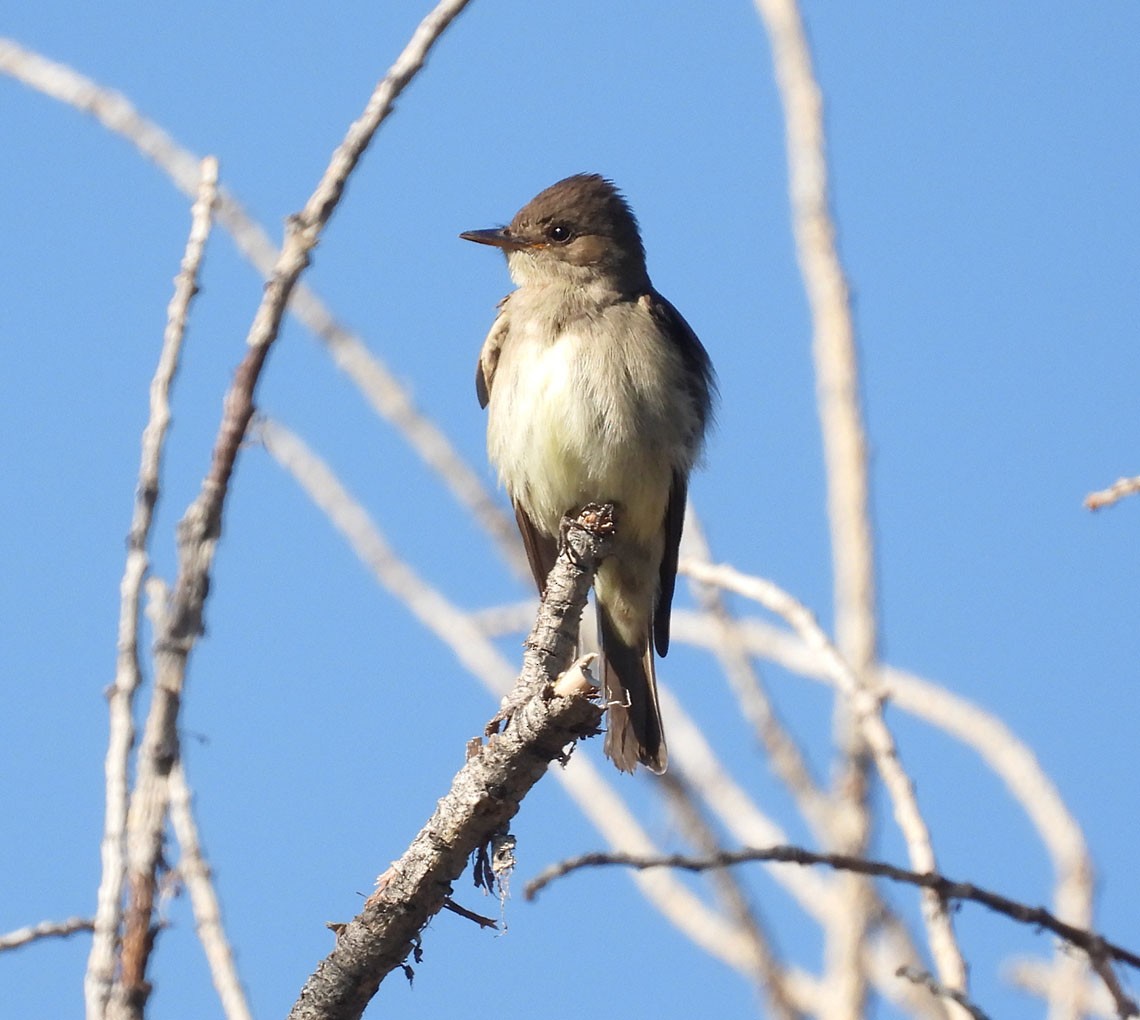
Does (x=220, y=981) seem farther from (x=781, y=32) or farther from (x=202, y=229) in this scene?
(x=781, y=32)

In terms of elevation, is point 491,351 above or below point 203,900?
above

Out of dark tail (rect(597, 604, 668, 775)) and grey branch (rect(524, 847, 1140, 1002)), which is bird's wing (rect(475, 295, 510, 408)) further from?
grey branch (rect(524, 847, 1140, 1002))

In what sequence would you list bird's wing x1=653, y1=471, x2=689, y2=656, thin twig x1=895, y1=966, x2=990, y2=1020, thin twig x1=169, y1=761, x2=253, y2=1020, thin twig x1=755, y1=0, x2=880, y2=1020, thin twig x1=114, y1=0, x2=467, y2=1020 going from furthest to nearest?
bird's wing x1=653, y1=471, x2=689, y2=656 → thin twig x1=755, y1=0, x2=880, y2=1020 → thin twig x1=169, y1=761, x2=253, y2=1020 → thin twig x1=895, y1=966, x2=990, y2=1020 → thin twig x1=114, y1=0, x2=467, y2=1020

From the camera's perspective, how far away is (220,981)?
10.5 ft

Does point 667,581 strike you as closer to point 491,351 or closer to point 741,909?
point 491,351

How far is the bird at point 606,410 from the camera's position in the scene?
684 centimetres

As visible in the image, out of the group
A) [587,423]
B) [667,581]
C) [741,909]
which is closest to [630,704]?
[667,581]

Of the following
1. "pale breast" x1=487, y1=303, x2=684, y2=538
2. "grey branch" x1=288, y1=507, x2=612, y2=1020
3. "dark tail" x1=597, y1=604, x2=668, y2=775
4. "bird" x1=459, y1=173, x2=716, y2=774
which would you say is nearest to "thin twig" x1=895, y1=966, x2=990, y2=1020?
"grey branch" x1=288, y1=507, x2=612, y2=1020

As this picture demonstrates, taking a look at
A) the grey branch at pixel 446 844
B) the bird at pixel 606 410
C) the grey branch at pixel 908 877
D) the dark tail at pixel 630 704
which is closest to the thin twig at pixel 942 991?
the grey branch at pixel 908 877

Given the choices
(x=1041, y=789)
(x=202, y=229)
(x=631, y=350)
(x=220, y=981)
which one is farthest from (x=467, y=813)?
(x=631, y=350)

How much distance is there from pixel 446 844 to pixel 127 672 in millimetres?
1639

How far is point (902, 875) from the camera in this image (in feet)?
8.79

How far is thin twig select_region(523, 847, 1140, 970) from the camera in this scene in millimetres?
2602

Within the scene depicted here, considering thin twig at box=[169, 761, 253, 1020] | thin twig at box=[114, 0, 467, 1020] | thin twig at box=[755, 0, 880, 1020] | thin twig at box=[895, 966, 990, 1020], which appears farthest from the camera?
thin twig at box=[755, 0, 880, 1020]
